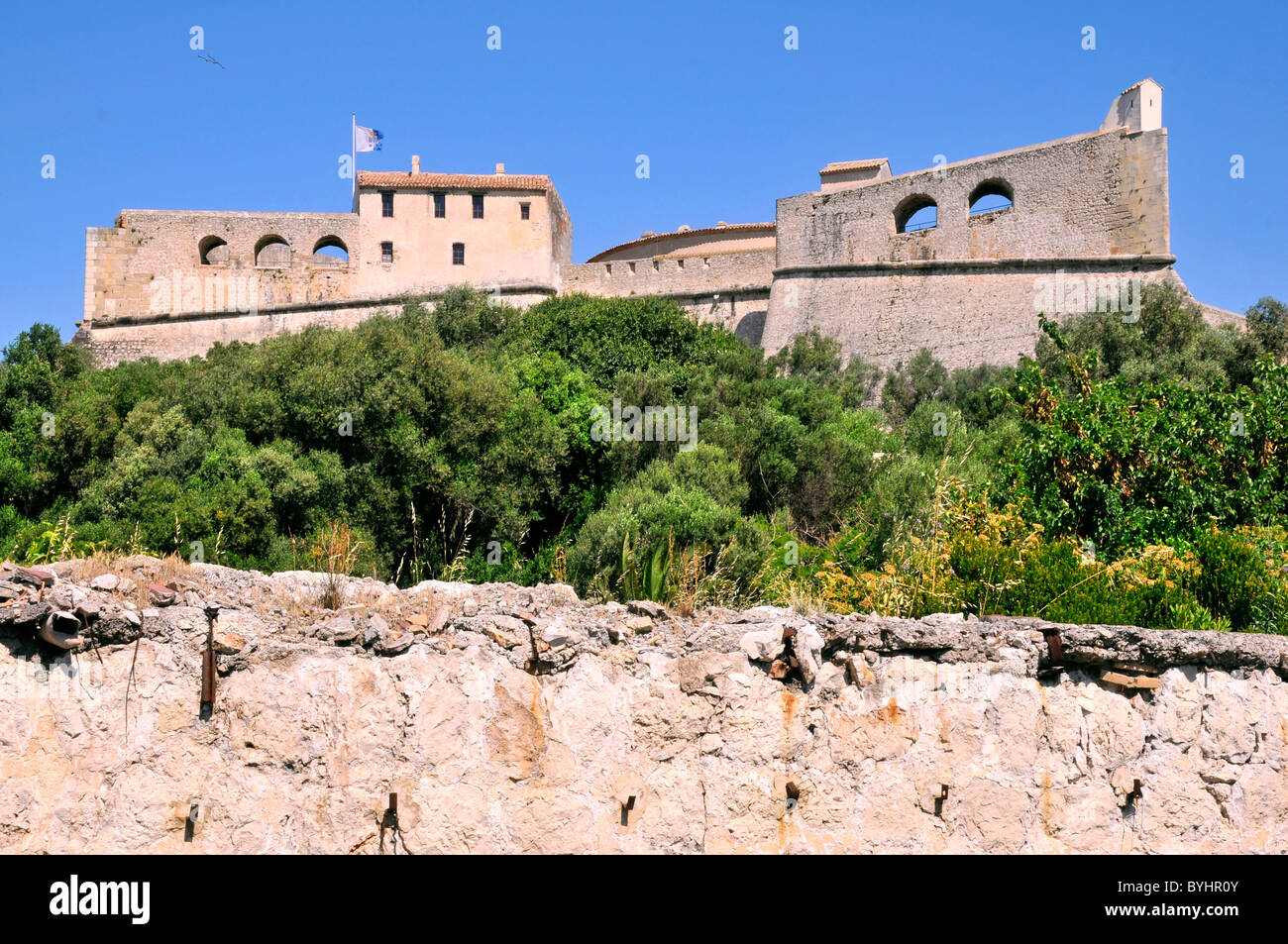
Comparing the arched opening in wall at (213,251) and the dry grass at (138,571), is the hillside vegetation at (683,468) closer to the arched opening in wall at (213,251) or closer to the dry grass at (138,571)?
the dry grass at (138,571)

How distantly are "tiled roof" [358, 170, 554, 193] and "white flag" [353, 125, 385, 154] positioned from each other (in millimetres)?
1811

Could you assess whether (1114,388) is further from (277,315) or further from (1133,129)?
(277,315)

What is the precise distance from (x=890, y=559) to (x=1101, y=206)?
2406 cm

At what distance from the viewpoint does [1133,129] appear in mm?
27859

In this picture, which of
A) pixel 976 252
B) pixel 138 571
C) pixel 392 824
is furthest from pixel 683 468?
pixel 976 252

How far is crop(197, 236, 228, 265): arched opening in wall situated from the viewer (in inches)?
1497

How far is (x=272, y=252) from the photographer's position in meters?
41.3

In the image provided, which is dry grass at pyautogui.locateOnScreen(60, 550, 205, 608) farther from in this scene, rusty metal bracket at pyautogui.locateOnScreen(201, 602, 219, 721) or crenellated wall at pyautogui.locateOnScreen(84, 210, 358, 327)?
crenellated wall at pyautogui.locateOnScreen(84, 210, 358, 327)

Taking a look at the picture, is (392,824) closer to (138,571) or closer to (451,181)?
(138,571)

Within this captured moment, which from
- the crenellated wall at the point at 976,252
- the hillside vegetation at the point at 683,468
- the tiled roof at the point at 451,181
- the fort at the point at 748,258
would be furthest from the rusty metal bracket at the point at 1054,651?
the tiled roof at the point at 451,181

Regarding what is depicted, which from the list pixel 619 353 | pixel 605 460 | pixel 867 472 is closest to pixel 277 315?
pixel 619 353

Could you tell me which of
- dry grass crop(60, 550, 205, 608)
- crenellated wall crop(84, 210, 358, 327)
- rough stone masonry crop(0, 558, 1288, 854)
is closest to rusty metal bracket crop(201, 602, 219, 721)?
rough stone masonry crop(0, 558, 1288, 854)

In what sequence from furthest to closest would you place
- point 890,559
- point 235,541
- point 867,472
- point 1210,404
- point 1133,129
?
1. point 1133,129
2. point 867,472
3. point 235,541
4. point 1210,404
5. point 890,559

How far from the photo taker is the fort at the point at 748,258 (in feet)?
95.2
